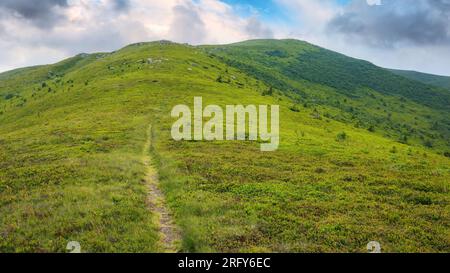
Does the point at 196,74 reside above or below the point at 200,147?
above

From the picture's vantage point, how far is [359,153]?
34875 mm

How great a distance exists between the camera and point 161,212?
1841 centimetres

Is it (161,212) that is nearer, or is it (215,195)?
(161,212)

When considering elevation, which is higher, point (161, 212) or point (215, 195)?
point (215, 195)

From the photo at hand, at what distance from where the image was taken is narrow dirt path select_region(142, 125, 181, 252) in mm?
14844

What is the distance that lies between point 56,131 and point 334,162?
3068 centimetres

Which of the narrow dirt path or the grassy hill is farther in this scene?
the grassy hill

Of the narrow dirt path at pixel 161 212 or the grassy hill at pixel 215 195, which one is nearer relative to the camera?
the narrow dirt path at pixel 161 212

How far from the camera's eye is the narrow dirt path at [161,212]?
1484 centimetres

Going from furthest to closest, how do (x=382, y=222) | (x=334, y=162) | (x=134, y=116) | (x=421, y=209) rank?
(x=134, y=116), (x=334, y=162), (x=421, y=209), (x=382, y=222)
